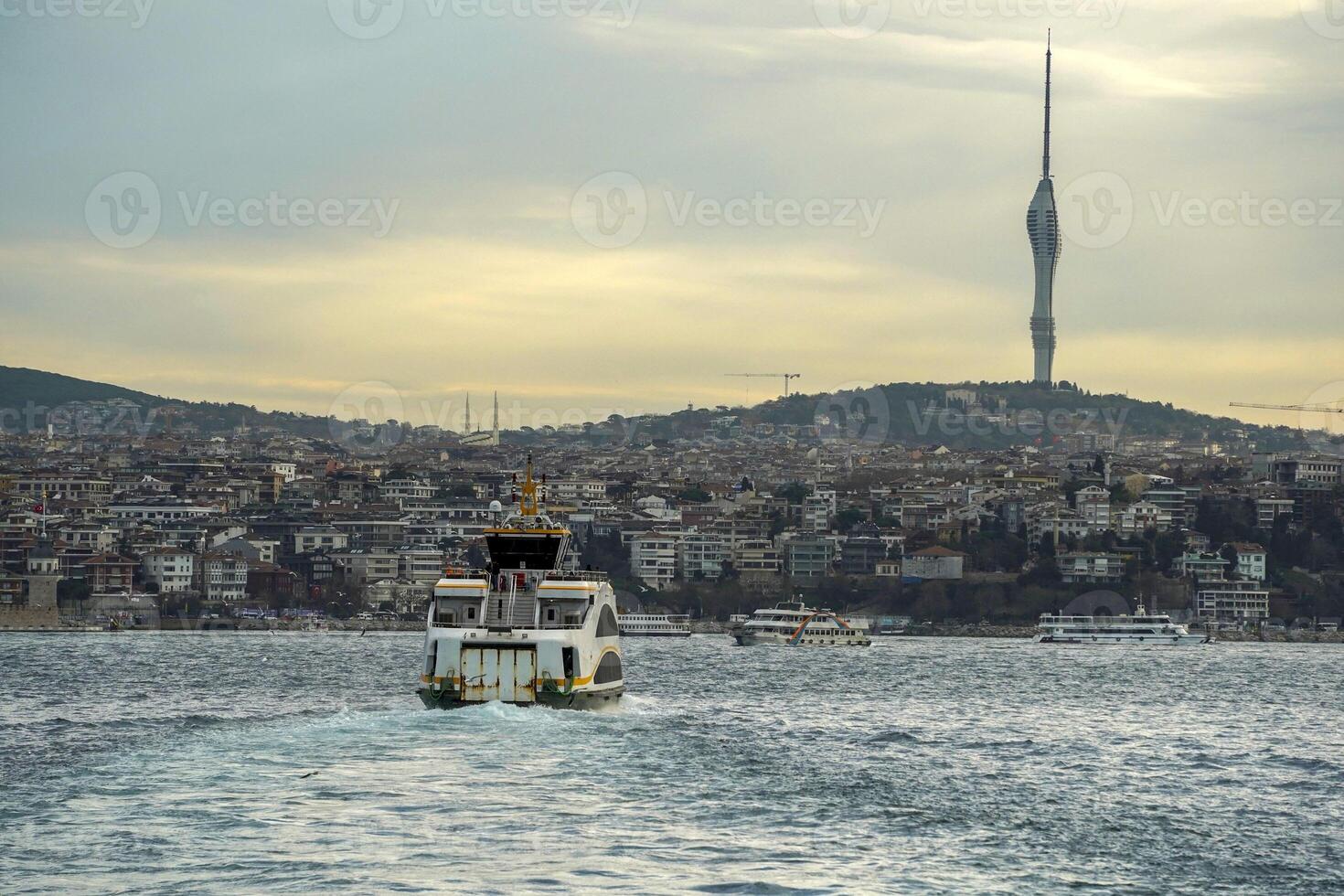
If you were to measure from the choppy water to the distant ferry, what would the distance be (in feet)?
232

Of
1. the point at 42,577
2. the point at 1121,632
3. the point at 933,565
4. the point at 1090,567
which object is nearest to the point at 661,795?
the point at 1121,632

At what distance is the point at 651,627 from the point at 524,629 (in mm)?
88817

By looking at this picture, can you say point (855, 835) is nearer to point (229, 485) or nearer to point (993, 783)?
point (993, 783)

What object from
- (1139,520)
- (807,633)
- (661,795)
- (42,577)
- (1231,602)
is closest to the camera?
(661,795)

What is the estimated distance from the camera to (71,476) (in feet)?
610

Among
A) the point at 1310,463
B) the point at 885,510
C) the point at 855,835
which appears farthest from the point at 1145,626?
the point at 855,835

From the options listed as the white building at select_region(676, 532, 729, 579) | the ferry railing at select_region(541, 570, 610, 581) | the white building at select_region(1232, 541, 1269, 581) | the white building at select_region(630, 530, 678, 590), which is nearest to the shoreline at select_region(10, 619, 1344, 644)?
the white building at select_region(630, 530, 678, 590)

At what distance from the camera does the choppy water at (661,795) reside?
26172mm

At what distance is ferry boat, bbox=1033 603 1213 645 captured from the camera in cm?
12450

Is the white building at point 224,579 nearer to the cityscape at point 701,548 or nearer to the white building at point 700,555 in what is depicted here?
the cityscape at point 701,548

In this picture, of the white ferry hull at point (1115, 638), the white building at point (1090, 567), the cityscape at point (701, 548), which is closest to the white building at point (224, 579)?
the cityscape at point (701, 548)

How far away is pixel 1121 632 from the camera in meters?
126

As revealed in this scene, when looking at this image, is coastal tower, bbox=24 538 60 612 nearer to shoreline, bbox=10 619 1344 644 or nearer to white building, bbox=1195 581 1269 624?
shoreline, bbox=10 619 1344 644

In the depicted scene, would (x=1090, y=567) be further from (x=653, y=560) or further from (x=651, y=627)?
(x=651, y=627)
